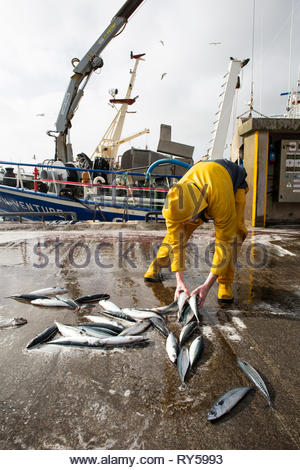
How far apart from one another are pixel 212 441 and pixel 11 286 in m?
2.75

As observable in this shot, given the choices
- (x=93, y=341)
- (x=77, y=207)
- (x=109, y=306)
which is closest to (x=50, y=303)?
(x=109, y=306)

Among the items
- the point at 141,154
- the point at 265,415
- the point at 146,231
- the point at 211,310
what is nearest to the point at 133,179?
the point at 141,154

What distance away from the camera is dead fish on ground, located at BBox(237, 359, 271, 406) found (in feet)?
4.65

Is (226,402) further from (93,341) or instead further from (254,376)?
(93,341)

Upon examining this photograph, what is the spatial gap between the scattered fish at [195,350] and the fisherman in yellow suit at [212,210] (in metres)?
0.54

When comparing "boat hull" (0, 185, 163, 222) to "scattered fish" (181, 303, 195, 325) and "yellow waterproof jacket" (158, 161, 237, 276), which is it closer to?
"yellow waterproof jacket" (158, 161, 237, 276)

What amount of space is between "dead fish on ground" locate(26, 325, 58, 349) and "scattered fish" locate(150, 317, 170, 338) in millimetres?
735

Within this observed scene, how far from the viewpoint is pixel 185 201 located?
2.29 meters

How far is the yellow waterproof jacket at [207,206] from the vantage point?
7.59 feet

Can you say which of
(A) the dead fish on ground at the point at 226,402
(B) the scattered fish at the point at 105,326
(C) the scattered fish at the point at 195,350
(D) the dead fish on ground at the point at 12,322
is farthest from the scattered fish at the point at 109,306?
(A) the dead fish on ground at the point at 226,402

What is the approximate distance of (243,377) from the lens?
1554 millimetres

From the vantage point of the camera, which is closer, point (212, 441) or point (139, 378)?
point (212, 441)

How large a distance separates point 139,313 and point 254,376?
1.04 metres

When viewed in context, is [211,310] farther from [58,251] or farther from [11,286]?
[58,251]
